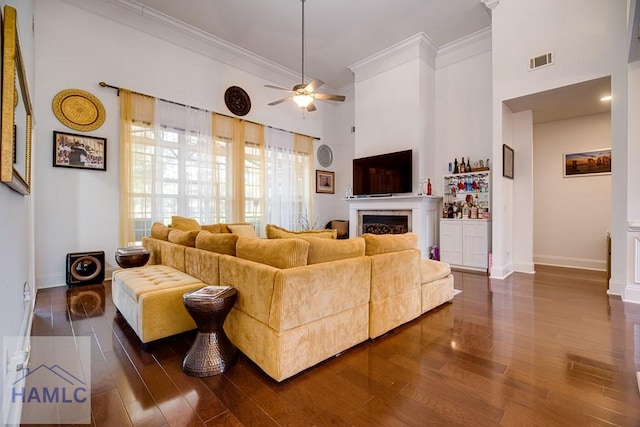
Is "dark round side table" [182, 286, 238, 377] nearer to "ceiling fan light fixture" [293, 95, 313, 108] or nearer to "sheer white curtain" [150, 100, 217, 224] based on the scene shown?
"ceiling fan light fixture" [293, 95, 313, 108]

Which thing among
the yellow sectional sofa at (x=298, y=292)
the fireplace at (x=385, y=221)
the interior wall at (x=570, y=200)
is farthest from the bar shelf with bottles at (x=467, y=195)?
the yellow sectional sofa at (x=298, y=292)

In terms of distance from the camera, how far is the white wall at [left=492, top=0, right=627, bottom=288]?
11.5 feet

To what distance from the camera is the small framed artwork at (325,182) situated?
7.40 m

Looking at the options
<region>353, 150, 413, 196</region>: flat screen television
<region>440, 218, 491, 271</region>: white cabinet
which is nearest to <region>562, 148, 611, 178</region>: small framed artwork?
<region>440, 218, 491, 271</region>: white cabinet

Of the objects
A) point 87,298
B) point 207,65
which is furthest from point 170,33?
point 87,298

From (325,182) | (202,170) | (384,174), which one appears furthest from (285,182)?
(384,174)

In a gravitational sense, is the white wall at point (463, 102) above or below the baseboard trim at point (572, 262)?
above

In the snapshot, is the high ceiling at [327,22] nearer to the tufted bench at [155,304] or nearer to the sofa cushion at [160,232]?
the sofa cushion at [160,232]

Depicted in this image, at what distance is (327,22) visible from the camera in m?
4.96

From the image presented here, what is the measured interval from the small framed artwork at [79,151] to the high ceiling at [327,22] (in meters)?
2.33

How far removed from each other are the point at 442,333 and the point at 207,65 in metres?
Answer: 5.76

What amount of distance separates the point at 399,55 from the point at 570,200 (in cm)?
413

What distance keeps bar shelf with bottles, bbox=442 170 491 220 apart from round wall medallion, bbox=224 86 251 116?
421 centimetres

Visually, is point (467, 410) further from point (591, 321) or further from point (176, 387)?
point (591, 321)
